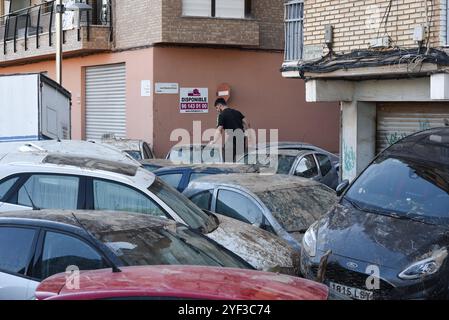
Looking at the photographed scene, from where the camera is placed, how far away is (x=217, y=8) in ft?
66.9

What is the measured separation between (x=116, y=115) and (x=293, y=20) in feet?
29.9

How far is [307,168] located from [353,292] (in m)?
7.99

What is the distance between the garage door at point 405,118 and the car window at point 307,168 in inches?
49.5

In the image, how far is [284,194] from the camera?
9.20 m

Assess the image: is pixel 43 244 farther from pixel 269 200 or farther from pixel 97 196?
pixel 269 200

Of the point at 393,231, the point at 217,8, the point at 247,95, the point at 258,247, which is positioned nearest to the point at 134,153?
the point at 217,8

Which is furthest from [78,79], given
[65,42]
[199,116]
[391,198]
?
[391,198]

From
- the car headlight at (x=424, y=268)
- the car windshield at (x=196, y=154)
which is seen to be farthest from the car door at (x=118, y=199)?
the car windshield at (x=196, y=154)

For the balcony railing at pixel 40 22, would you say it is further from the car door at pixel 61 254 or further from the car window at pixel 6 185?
the car door at pixel 61 254

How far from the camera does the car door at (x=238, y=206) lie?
29.1 feet

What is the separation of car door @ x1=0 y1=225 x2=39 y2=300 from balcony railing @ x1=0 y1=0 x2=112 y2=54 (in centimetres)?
1714

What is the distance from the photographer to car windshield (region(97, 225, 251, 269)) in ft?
17.2

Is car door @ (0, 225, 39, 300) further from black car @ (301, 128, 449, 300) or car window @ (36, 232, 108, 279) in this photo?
black car @ (301, 128, 449, 300)

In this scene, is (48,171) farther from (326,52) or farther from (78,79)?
(78,79)
